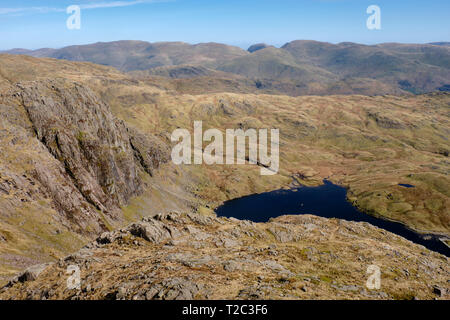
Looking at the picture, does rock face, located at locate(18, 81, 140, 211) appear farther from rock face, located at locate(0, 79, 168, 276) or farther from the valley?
the valley

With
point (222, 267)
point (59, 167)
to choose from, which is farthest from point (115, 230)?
point (59, 167)

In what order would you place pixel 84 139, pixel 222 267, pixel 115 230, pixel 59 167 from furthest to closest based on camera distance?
pixel 84 139, pixel 59 167, pixel 115 230, pixel 222 267

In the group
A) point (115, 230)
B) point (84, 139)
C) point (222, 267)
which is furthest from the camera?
point (84, 139)

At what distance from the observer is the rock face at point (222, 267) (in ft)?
98.4

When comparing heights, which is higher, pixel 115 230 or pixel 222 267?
pixel 222 267

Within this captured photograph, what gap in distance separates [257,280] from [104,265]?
2216 centimetres

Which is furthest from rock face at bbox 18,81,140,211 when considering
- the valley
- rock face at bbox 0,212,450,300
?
rock face at bbox 0,212,450,300

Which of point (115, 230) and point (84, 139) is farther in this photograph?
point (84, 139)

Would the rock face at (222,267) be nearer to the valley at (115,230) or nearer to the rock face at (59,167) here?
the valley at (115,230)

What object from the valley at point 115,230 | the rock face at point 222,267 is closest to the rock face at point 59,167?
the valley at point 115,230

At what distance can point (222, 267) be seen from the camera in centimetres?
3669

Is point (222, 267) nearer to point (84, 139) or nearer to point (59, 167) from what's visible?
point (59, 167)

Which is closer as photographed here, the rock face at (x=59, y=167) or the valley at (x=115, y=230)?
the valley at (x=115, y=230)
